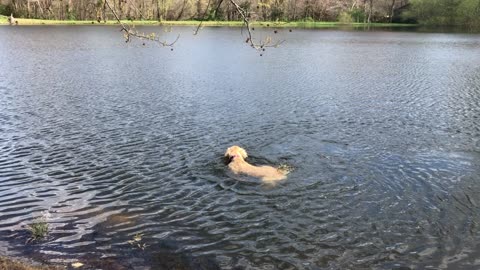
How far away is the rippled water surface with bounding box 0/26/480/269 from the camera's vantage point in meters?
11.7

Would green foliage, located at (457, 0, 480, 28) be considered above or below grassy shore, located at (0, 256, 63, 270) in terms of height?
above

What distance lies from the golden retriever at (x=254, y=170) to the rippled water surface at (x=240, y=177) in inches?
17.9

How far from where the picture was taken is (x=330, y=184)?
53.5 ft

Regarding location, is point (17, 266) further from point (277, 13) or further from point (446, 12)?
point (446, 12)

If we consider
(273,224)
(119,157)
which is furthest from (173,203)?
(119,157)

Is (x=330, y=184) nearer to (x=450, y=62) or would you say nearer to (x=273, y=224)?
(x=273, y=224)

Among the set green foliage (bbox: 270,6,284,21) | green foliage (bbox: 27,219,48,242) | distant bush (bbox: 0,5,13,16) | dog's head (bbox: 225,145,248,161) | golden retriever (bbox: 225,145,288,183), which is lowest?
green foliage (bbox: 27,219,48,242)

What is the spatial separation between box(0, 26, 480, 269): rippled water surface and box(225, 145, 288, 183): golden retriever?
1.49 feet

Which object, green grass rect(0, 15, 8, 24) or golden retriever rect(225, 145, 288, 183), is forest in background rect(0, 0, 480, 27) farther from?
golden retriever rect(225, 145, 288, 183)

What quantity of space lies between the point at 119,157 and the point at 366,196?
1006cm

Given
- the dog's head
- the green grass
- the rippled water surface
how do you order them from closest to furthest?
the rippled water surface < the dog's head < the green grass

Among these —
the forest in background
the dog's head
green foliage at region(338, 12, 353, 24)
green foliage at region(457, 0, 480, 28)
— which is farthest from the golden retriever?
green foliage at region(338, 12, 353, 24)

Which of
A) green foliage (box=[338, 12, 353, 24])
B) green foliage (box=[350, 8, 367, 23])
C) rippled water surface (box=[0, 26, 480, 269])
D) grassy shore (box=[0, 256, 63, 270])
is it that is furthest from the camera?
green foliage (box=[350, 8, 367, 23])

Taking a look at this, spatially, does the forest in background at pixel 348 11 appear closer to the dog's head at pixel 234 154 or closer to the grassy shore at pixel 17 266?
the dog's head at pixel 234 154
